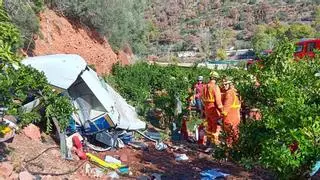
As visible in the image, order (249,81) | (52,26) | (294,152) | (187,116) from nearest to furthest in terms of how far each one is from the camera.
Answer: (294,152) < (249,81) < (187,116) < (52,26)

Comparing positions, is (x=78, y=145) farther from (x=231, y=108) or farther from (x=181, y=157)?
(x=231, y=108)

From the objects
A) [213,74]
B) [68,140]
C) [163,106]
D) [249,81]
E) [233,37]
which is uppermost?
[249,81]

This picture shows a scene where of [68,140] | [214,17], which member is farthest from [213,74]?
[214,17]

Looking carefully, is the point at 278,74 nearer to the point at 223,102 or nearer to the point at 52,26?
the point at 223,102

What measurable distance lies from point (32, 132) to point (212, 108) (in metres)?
3.57

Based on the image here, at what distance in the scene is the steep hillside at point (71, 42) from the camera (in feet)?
69.8

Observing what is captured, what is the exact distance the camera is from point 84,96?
9781 mm

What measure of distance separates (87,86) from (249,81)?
3906mm

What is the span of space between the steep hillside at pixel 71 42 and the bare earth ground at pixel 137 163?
10.9 meters

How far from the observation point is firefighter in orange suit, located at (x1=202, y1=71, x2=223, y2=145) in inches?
393

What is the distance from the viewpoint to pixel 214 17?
86750 mm

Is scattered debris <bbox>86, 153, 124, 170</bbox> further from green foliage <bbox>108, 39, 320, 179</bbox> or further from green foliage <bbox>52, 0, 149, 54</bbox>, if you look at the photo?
green foliage <bbox>52, 0, 149, 54</bbox>

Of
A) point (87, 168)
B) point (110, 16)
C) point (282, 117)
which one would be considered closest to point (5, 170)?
point (87, 168)

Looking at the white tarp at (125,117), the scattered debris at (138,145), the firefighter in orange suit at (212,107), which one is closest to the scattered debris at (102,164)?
the white tarp at (125,117)
